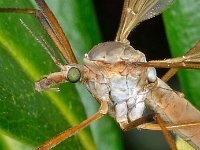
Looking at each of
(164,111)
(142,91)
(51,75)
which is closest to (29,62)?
(51,75)

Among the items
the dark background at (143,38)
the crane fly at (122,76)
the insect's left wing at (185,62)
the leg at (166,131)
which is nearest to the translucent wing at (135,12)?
the crane fly at (122,76)

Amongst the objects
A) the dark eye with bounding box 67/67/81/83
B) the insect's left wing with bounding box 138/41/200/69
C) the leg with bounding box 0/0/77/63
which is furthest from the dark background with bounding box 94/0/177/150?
the dark eye with bounding box 67/67/81/83

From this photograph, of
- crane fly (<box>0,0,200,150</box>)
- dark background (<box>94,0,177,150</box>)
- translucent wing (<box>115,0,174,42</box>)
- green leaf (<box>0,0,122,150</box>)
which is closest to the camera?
green leaf (<box>0,0,122,150</box>)

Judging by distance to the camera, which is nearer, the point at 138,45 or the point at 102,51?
the point at 102,51

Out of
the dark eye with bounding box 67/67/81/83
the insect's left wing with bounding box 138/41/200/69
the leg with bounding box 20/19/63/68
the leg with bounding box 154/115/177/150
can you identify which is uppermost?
the leg with bounding box 20/19/63/68

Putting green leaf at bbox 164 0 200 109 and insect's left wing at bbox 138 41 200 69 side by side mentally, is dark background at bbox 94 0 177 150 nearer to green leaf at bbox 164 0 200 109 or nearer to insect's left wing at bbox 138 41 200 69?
green leaf at bbox 164 0 200 109

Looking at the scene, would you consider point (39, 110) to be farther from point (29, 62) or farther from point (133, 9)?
point (133, 9)
